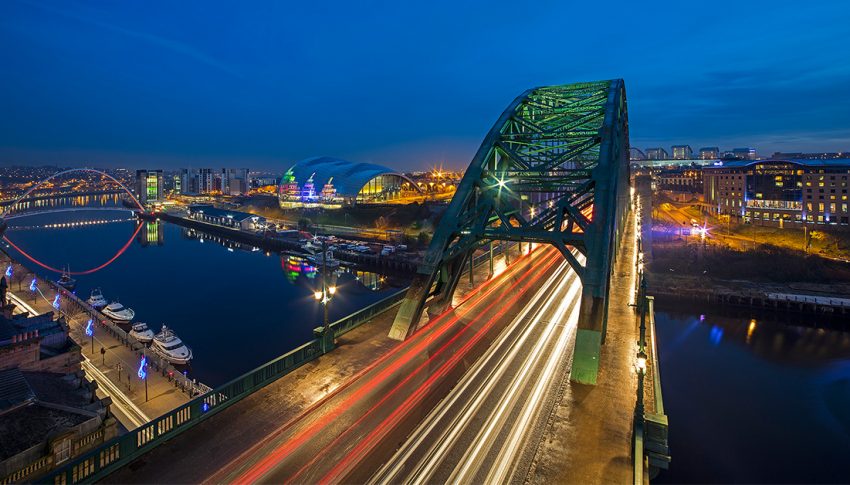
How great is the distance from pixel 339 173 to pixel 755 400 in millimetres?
114503

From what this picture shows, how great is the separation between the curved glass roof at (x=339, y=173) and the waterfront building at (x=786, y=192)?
8755 cm

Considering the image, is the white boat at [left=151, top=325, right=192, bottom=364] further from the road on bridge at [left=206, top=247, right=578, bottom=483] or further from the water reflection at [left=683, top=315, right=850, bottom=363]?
the water reflection at [left=683, top=315, right=850, bottom=363]

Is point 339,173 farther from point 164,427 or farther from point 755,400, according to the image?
point 164,427

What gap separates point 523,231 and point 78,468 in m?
17.1

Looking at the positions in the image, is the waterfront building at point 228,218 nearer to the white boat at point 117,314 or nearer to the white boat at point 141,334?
the white boat at point 117,314

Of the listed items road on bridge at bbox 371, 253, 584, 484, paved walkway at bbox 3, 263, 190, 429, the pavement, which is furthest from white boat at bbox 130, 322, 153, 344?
road on bridge at bbox 371, 253, 584, 484

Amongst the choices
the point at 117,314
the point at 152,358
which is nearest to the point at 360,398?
the point at 152,358

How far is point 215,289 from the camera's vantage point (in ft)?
180

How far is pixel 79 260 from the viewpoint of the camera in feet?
246

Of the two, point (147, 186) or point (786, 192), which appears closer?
point (786, 192)

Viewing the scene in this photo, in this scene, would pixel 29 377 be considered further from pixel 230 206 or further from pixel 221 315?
pixel 230 206

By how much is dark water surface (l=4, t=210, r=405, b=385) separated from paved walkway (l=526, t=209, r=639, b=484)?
2404cm

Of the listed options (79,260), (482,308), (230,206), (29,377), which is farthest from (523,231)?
(230,206)

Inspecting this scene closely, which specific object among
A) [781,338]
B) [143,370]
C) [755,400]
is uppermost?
[143,370]
